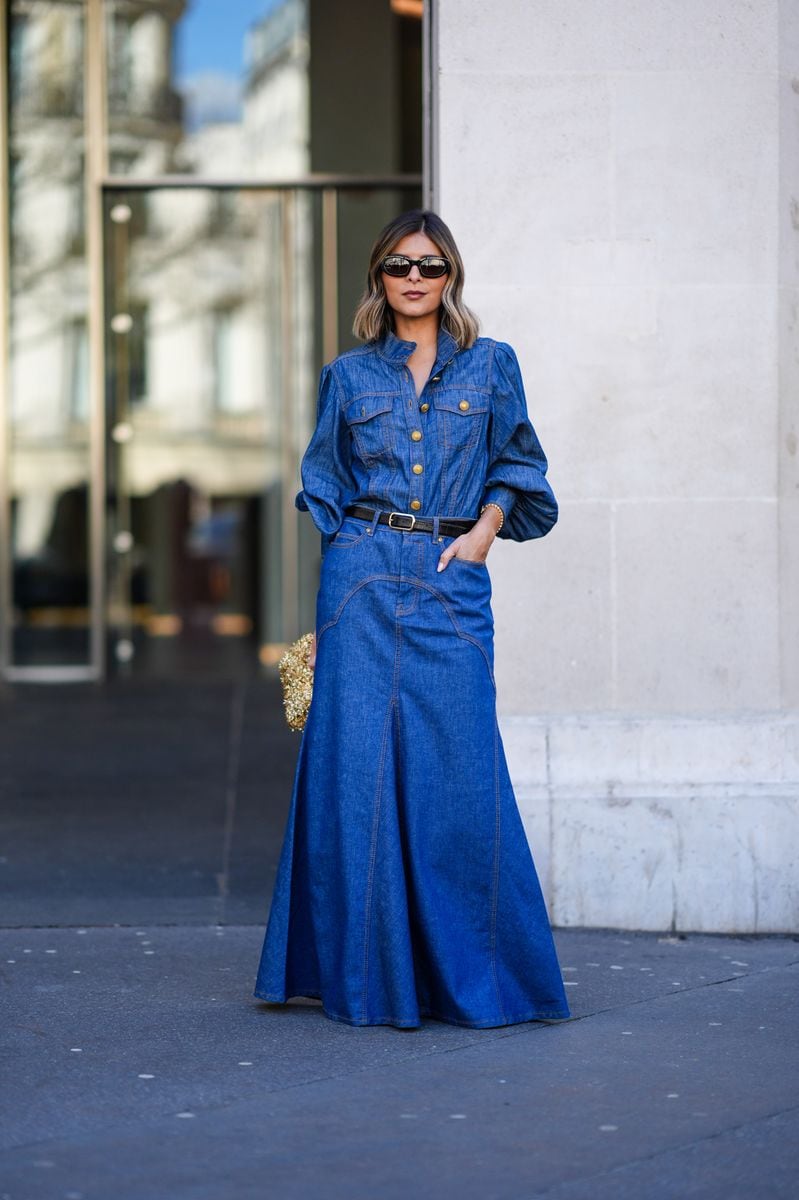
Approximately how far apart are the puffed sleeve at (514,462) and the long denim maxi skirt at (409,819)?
19cm

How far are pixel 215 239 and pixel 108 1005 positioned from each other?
10354 millimetres

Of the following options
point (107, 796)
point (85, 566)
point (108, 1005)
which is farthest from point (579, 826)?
point (85, 566)

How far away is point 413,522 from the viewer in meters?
4.58

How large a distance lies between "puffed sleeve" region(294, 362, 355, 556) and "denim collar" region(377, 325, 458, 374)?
5.9 inches

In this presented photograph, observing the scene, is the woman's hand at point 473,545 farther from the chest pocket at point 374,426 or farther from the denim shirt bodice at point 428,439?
the chest pocket at point 374,426

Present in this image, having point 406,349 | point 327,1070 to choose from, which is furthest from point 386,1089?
point 406,349

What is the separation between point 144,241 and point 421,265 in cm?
988

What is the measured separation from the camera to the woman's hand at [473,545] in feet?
15.0

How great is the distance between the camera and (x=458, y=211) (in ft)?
19.4

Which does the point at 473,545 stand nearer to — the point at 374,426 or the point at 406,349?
the point at 374,426

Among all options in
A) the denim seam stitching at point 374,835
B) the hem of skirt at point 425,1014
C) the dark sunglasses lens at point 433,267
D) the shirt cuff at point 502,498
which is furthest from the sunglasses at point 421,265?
the hem of skirt at point 425,1014

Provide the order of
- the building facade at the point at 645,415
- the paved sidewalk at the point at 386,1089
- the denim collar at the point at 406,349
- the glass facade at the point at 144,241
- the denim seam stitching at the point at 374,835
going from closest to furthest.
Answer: the paved sidewalk at the point at 386,1089
the denim seam stitching at the point at 374,835
the denim collar at the point at 406,349
the building facade at the point at 645,415
the glass facade at the point at 144,241

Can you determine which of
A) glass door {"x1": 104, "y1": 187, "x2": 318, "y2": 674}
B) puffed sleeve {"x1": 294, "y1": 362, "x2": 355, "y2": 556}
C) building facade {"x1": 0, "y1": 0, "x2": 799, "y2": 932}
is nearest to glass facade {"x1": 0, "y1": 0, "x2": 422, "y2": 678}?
glass door {"x1": 104, "y1": 187, "x2": 318, "y2": 674}

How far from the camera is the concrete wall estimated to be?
19.3 feet
